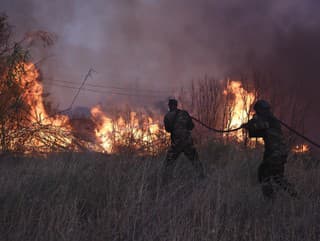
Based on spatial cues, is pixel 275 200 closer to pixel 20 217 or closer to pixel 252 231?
pixel 252 231

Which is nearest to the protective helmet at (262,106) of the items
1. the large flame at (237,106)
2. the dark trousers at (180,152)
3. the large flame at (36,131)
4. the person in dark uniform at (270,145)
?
the person in dark uniform at (270,145)

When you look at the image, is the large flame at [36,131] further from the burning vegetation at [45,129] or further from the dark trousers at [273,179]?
the dark trousers at [273,179]

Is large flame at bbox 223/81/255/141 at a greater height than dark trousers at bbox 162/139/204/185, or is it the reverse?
large flame at bbox 223/81/255/141

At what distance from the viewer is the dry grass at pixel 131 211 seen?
3029mm

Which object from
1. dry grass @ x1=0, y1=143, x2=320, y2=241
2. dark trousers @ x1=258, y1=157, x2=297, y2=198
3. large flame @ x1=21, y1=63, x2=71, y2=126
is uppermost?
large flame @ x1=21, y1=63, x2=71, y2=126

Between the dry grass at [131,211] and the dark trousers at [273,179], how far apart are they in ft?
0.39

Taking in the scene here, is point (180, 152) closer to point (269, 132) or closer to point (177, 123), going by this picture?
point (177, 123)

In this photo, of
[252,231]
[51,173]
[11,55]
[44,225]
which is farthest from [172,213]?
[11,55]

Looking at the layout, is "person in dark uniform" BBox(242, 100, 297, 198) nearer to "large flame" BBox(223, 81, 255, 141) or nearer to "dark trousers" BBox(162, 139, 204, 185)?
"dark trousers" BBox(162, 139, 204, 185)

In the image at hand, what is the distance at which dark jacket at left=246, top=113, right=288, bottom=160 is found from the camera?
443 centimetres

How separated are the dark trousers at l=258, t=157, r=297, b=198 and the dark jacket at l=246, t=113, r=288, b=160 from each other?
102 mm

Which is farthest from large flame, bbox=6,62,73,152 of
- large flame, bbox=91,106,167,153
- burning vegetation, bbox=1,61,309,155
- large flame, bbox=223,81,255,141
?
large flame, bbox=223,81,255,141

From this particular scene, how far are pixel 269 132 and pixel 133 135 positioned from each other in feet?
11.2

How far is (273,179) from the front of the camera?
4.41 m
